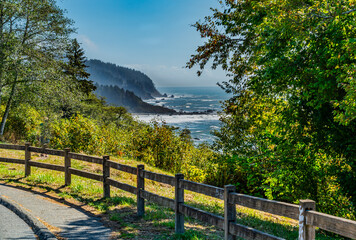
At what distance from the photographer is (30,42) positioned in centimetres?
2484

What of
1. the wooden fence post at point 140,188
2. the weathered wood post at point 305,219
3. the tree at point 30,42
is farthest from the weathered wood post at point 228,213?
the tree at point 30,42

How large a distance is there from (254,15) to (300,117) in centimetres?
423

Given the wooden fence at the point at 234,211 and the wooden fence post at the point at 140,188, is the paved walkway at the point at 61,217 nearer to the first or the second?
the wooden fence post at the point at 140,188

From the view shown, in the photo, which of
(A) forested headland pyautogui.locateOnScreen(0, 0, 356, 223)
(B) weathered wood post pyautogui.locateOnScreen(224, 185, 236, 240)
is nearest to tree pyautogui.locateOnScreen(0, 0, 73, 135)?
(A) forested headland pyautogui.locateOnScreen(0, 0, 356, 223)

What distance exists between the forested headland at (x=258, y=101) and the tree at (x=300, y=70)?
38 millimetres

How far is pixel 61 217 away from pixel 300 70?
26.1ft

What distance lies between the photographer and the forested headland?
8.45 m

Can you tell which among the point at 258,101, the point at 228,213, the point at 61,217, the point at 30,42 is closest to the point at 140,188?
the point at 61,217

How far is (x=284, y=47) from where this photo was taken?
953 centimetres

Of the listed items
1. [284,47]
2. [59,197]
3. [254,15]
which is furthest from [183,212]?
[254,15]

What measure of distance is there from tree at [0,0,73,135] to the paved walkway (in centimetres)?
1589

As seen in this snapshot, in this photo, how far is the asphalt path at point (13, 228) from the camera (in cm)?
626

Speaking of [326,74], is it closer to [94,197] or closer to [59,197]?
[94,197]

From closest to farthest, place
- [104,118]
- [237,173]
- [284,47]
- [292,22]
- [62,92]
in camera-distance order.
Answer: [292,22] < [284,47] < [237,173] < [62,92] < [104,118]
